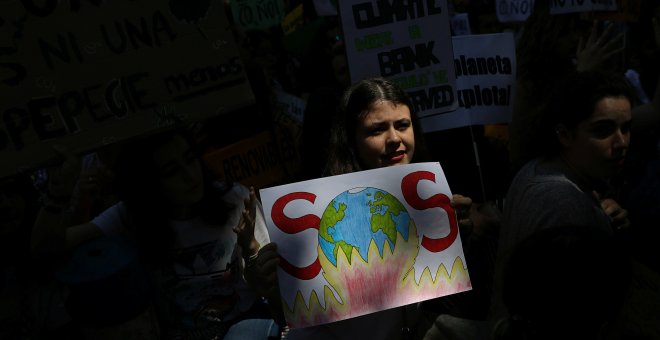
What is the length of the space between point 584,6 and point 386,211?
13.9 ft

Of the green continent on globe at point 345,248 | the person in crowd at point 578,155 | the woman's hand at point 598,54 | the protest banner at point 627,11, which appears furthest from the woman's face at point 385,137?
the protest banner at point 627,11

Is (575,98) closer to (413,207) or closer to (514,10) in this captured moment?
(413,207)

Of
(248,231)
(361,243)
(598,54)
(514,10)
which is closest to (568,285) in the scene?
(361,243)

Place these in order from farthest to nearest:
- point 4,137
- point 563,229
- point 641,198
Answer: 1. point 641,198
2. point 4,137
3. point 563,229

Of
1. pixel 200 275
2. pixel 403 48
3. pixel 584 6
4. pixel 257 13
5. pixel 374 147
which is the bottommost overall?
pixel 200 275

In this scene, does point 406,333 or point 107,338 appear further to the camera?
point 107,338

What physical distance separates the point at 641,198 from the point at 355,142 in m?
1.60

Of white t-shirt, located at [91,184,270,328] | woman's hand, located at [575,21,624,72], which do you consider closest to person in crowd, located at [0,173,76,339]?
white t-shirt, located at [91,184,270,328]

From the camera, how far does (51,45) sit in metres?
2.38

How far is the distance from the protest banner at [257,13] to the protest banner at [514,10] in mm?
2385

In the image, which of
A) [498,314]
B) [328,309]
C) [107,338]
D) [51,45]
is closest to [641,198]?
[498,314]

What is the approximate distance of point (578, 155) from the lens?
2447 millimetres

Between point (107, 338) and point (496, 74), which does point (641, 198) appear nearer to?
point (496, 74)

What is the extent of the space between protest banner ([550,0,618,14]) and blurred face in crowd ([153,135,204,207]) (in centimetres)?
408
